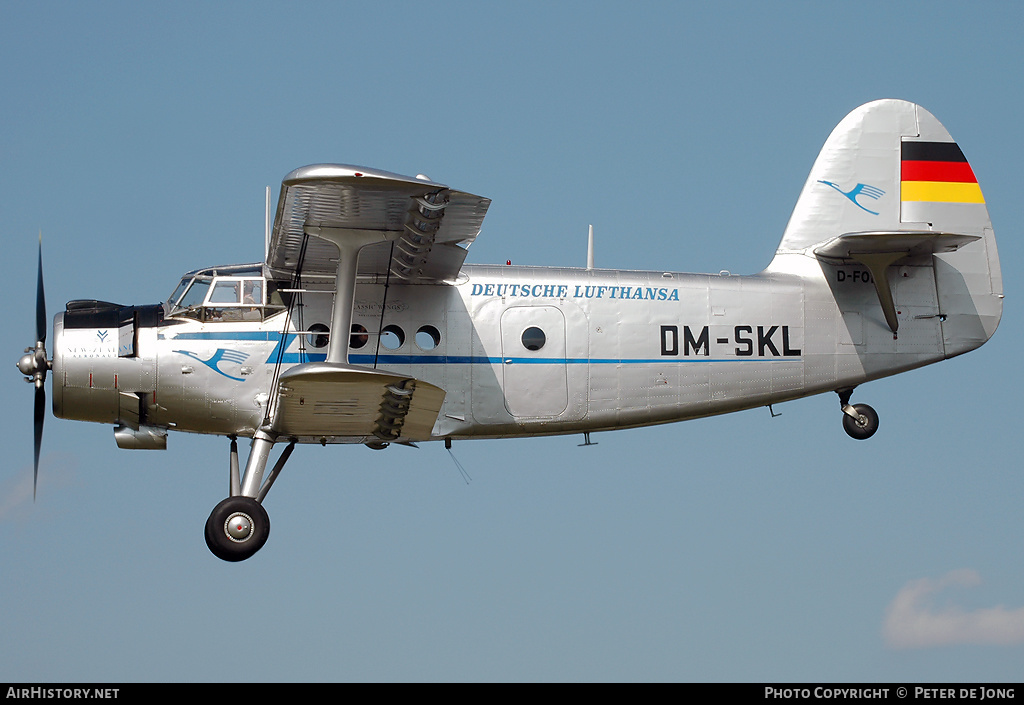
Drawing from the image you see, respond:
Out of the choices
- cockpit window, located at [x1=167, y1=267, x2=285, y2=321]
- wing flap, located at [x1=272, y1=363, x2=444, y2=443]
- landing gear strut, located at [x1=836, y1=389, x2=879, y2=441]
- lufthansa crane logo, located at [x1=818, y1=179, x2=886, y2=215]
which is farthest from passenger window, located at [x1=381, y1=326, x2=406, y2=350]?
lufthansa crane logo, located at [x1=818, y1=179, x2=886, y2=215]

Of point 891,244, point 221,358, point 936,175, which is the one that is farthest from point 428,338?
point 936,175

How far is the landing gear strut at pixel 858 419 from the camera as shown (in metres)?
13.8

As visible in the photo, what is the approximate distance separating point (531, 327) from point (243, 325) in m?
2.72

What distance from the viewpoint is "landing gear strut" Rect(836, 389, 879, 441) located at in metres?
13.8

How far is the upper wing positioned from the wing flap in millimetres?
1259

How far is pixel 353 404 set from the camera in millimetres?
11102

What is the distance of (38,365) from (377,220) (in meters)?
3.55

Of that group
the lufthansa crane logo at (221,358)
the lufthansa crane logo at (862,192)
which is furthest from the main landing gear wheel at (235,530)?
the lufthansa crane logo at (862,192)

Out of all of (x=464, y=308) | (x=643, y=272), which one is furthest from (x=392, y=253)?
(x=643, y=272)

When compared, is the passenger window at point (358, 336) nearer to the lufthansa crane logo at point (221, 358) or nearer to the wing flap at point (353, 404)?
the wing flap at point (353, 404)
